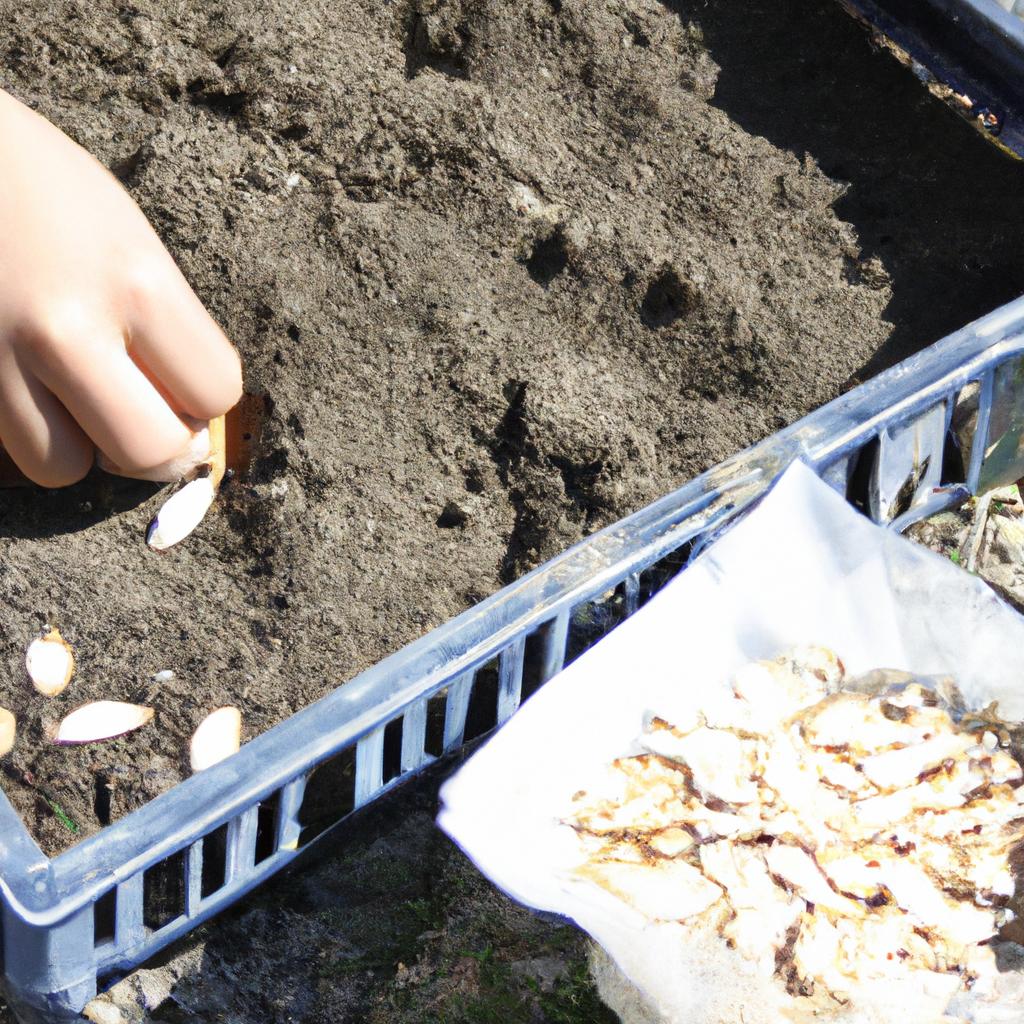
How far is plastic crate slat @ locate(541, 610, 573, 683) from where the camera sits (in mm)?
969

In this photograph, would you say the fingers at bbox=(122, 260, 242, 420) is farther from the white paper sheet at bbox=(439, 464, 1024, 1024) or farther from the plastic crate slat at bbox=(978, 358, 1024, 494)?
the plastic crate slat at bbox=(978, 358, 1024, 494)

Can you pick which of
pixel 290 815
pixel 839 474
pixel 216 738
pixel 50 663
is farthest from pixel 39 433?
pixel 839 474

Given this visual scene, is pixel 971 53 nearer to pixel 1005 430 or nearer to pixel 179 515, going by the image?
pixel 1005 430

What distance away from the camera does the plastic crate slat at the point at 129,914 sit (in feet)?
2.59

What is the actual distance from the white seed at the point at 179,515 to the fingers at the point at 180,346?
0.29 feet

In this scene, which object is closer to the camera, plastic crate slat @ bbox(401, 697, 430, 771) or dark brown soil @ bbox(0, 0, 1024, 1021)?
plastic crate slat @ bbox(401, 697, 430, 771)

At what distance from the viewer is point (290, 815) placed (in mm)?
882

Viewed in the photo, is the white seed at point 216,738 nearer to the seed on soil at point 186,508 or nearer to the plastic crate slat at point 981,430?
the seed on soil at point 186,508

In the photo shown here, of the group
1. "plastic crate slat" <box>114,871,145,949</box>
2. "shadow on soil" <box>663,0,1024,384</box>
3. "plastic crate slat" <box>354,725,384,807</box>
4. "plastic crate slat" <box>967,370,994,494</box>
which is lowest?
"plastic crate slat" <box>114,871,145,949</box>

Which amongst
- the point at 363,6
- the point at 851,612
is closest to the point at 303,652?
the point at 851,612

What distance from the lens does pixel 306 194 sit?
4.45 ft

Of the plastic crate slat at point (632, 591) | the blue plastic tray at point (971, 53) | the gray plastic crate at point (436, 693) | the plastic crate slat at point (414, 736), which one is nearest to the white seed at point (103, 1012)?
the gray plastic crate at point (436, 693)

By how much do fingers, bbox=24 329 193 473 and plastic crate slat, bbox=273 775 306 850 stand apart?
376 mm

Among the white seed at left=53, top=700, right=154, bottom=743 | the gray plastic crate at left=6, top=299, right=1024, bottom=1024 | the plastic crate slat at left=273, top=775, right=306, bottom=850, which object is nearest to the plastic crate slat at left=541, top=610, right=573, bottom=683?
the gray plastic crate at left=6, top=299, right=1024, bottom=1024
